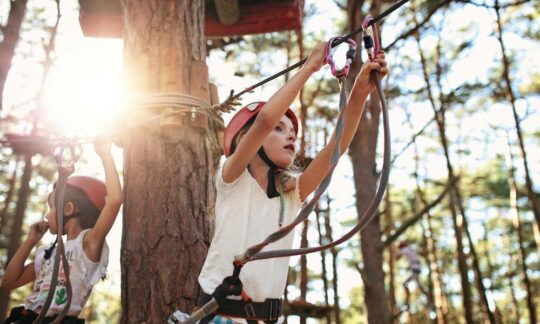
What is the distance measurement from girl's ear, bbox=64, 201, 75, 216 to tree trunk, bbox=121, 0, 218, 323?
0.82 m

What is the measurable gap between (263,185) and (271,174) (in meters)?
0.05

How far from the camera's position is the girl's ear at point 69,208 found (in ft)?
9.15

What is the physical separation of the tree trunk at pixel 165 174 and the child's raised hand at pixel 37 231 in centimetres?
111

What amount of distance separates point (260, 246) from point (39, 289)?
77.6 inches

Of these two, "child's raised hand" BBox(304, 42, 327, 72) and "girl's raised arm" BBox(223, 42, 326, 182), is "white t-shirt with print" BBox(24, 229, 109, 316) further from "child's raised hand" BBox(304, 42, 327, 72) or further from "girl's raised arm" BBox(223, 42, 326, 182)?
"child's raised hand" BBox(304, 42, 327, 72)

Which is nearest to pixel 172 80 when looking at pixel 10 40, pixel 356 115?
pixel 356 115

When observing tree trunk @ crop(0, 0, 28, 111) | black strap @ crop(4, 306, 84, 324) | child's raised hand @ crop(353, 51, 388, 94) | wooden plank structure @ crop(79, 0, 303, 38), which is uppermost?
tree trunk @ crop(0, 0, 28, 111)

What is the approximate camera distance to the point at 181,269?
1.94 metres

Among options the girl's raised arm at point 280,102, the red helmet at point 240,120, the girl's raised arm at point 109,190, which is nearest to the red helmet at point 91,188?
the girl's raised arm at point 109,190

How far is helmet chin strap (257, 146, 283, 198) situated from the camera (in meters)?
1.77

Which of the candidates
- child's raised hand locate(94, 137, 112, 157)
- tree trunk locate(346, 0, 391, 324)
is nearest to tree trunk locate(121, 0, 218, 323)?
child's raised hand locate(94, 137, 112, 157)

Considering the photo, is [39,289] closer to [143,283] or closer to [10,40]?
[143,283]

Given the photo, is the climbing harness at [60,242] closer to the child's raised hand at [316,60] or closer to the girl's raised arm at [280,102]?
the girl's raised arm at [280,102]

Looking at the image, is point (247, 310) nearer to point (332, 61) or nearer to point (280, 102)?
point (280, 102)
